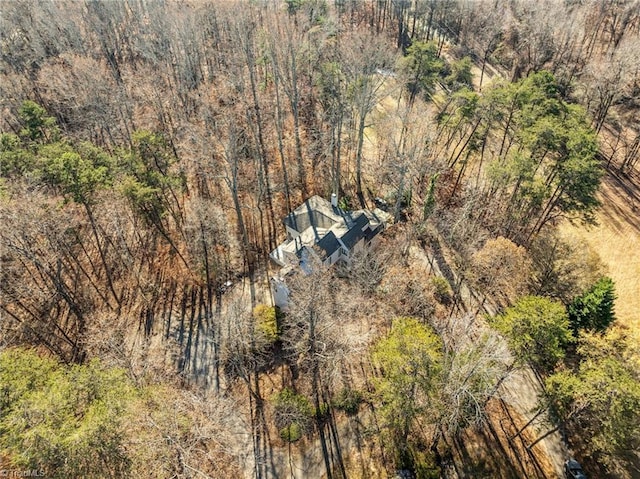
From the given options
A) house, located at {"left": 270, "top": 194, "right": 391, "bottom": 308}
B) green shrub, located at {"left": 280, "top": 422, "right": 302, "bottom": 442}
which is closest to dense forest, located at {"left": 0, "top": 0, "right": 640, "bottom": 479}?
green shrub, located at {"left": 280, "top": 422, "right": 302, "bottom": 442}

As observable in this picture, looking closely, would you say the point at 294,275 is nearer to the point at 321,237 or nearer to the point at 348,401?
the point at 321,237

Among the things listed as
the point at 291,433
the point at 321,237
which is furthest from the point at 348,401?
the point at 321,237

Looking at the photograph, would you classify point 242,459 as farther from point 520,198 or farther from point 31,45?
point 31,45

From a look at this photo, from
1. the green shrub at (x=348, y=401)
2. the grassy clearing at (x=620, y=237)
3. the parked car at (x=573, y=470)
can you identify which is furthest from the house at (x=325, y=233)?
the grassy clearing at (x=620, y=237)

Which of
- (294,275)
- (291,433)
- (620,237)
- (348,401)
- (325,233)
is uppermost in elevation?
(294,275)

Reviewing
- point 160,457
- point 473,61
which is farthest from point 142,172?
point 473,61

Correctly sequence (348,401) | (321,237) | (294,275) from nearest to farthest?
(348,401) < (294,275) < (321,237)
